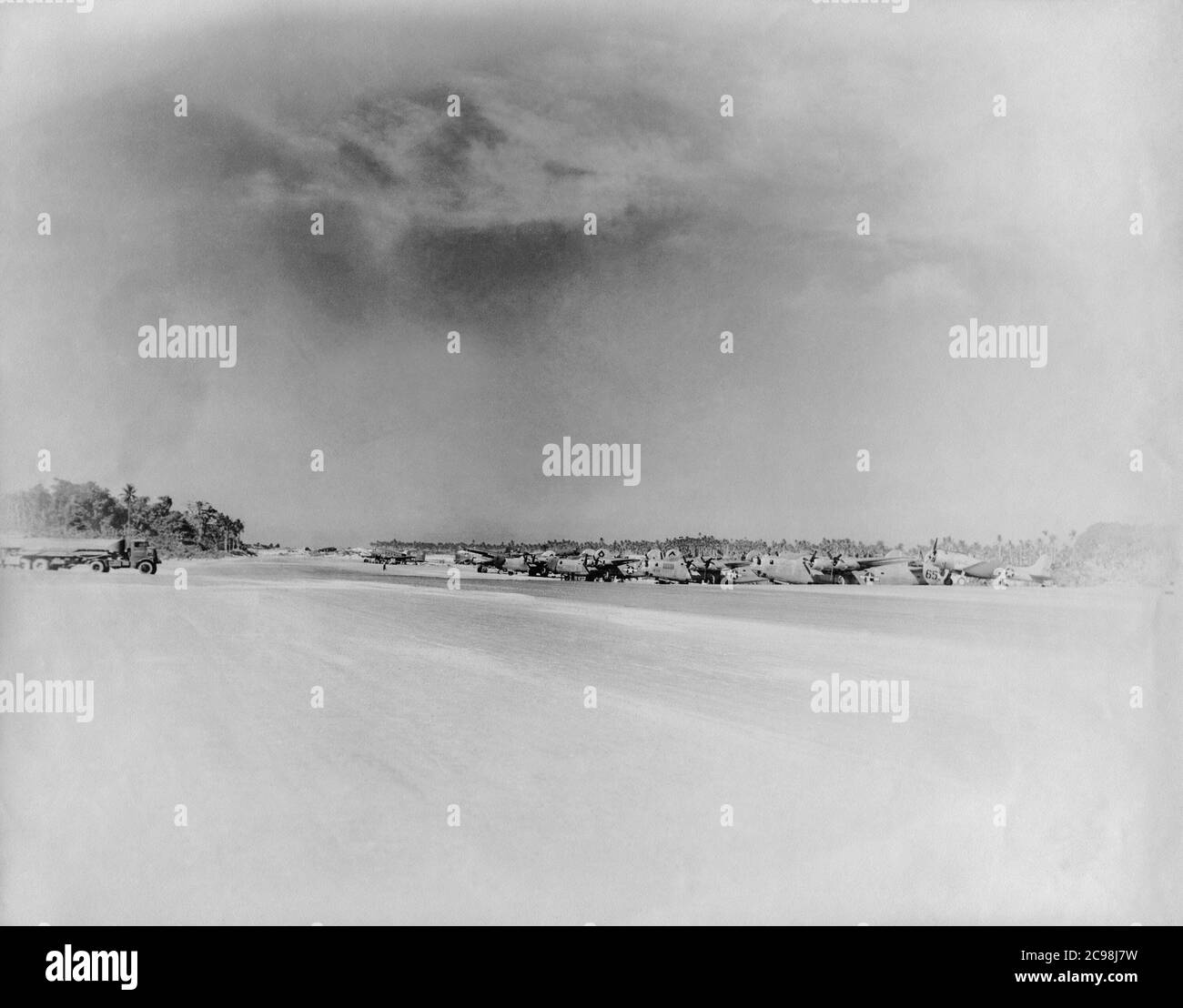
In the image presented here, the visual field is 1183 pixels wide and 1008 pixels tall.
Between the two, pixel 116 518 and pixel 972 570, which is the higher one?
pixel 116 518

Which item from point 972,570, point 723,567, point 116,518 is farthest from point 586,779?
point 116,518

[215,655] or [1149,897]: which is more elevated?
[215,655]

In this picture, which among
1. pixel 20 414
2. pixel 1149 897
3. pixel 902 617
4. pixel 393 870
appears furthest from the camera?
pixel 902 617

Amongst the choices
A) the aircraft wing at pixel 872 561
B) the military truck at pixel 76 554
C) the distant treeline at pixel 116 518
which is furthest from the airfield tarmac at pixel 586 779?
the aircraft wing at pixel 872 561

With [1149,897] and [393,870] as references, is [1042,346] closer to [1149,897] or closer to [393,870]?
[1149,897]

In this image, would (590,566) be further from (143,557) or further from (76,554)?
(76,554)

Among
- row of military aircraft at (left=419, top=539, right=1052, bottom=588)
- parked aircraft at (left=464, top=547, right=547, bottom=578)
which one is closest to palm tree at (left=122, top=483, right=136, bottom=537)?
row of military aircraft at (left=419, top=539, right=1052, bottom=588)

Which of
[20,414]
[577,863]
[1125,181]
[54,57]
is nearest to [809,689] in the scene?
[577,863]
